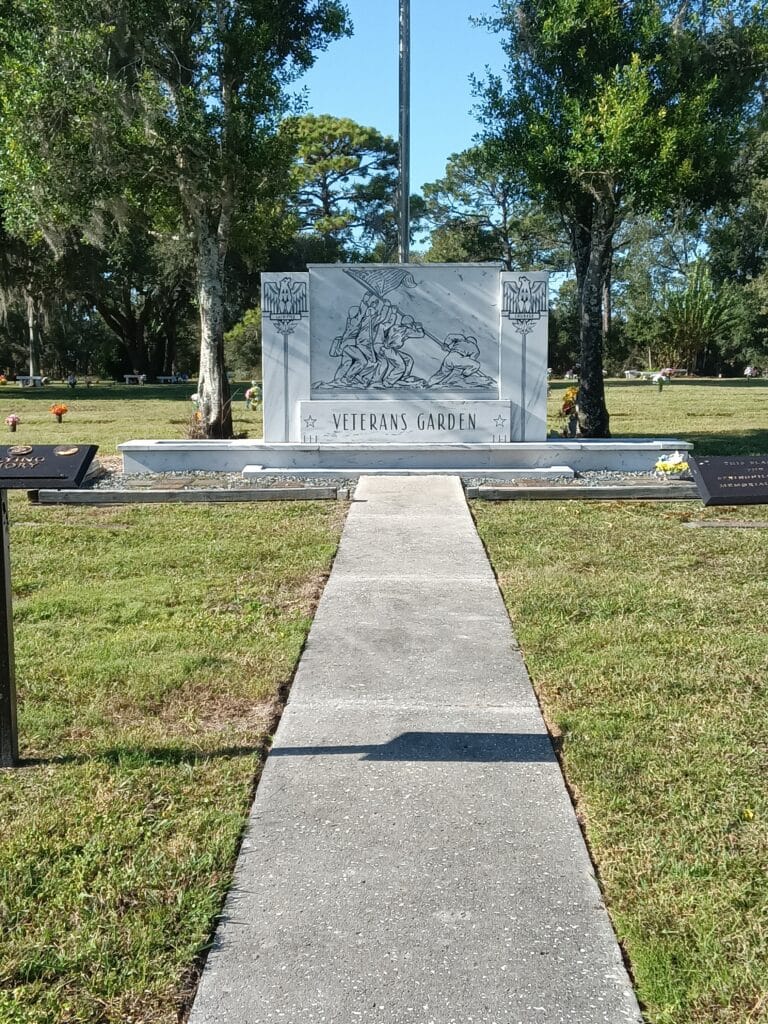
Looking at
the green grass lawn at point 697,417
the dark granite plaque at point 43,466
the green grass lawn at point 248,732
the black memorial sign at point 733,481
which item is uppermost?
the dark granite plaque at point 43,466

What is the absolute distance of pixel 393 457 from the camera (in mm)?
12219

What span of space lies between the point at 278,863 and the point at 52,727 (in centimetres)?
160

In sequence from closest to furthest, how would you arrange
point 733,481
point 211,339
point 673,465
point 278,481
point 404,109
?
1. point 733,481
2. point 673,465
3. point 278,481
4. point 404,109
5. point 211,339

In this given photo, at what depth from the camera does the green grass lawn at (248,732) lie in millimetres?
2682

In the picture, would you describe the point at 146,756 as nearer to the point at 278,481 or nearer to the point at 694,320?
the point at 278,481

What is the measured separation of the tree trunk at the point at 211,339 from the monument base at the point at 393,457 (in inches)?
91.6

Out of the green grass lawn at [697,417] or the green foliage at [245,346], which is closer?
the green grass lawn at [697,417]

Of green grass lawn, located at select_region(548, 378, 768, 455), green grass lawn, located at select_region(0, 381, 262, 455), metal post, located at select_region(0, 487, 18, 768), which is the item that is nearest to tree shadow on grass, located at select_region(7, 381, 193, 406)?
green grass lawn, located at select_region(0, 381, 262, 455)

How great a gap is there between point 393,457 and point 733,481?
7640 millimetres

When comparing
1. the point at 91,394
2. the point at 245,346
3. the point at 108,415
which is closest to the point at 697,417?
the point at 108,415

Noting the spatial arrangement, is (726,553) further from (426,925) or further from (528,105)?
(528,105)

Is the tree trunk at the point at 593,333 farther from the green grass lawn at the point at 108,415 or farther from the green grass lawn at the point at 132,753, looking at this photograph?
the green grass lawn at the point at 132,753

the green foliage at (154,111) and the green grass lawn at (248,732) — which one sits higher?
the green foliage at (154,111)

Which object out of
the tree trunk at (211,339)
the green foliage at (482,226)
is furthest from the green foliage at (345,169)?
the tree trunk at (211,339)
